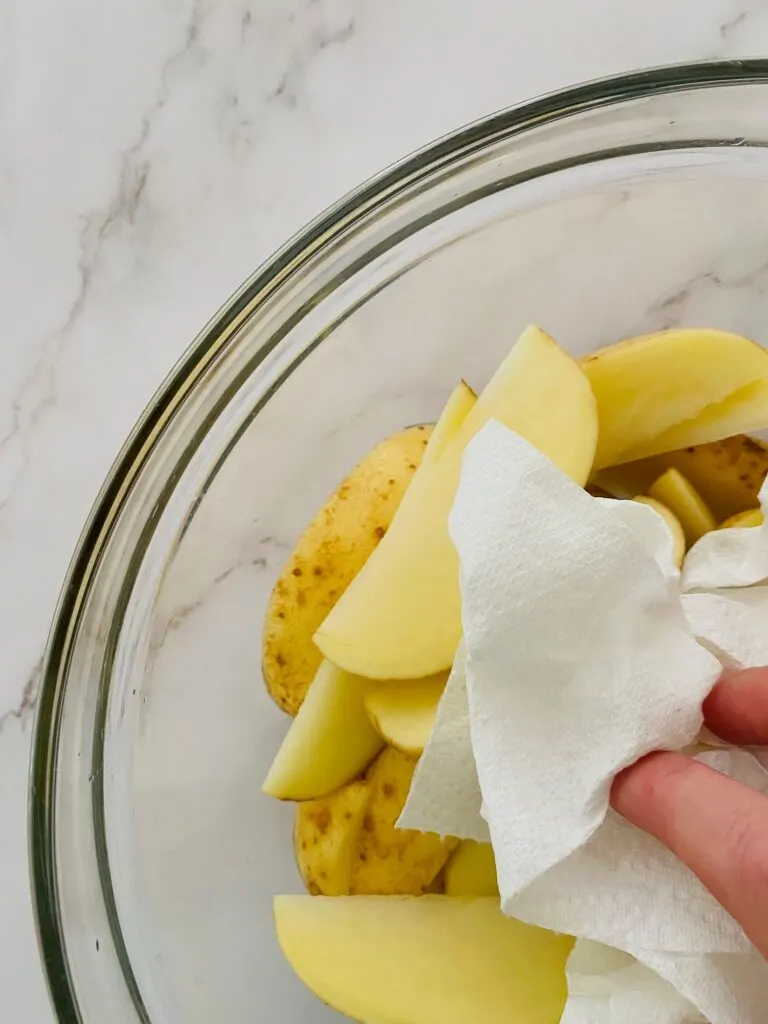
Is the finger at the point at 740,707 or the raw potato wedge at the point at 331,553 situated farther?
the raw potato wedge at the point at 331,553

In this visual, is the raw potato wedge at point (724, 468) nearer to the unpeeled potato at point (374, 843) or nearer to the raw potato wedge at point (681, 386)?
the raw potato wedge at point (681, 386)

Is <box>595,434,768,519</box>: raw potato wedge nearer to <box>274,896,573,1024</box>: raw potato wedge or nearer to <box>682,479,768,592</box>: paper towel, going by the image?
<box>682,479,768,592</box>: paper towel

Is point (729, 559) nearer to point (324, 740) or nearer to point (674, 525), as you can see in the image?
point (674, 525)

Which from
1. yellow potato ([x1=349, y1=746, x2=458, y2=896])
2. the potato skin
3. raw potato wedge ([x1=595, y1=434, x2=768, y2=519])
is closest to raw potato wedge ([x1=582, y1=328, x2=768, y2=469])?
raw potato wedge ([x1=595, y1=434, x2=768, y2=519])

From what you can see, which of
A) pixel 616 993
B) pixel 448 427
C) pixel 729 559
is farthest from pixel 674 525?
pixel 616 993

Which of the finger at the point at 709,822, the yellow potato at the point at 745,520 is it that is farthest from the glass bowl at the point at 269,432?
the finger at the point at 709,822

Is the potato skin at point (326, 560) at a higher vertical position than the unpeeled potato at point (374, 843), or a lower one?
higher

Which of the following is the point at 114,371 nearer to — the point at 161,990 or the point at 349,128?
the point at 349,128
